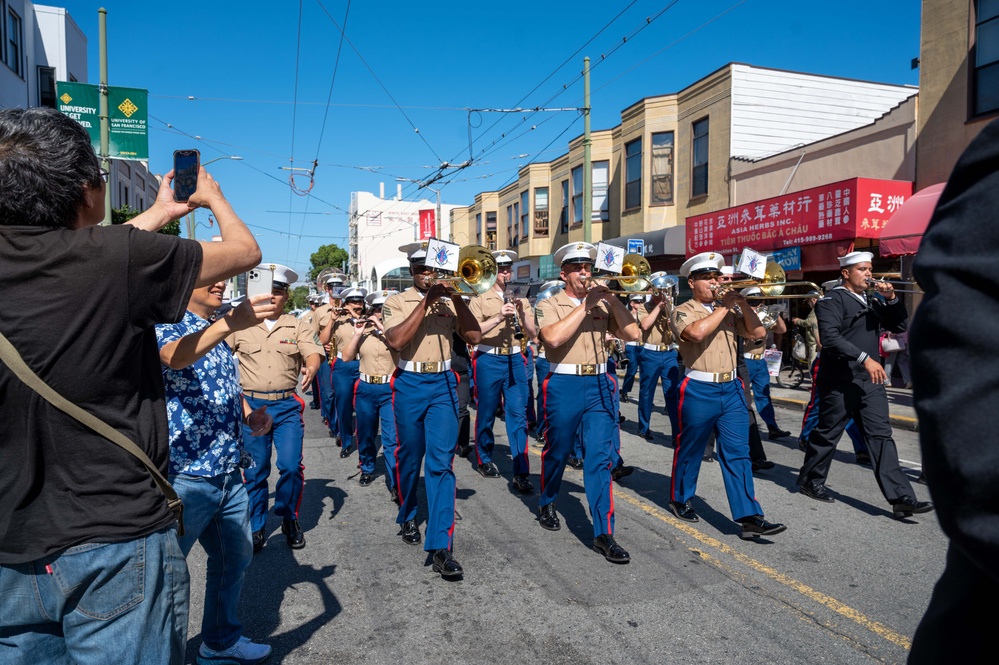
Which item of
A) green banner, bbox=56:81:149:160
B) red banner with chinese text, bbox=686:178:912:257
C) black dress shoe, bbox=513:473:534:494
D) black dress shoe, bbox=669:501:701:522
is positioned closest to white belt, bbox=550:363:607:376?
black dress shoe, bbox=669:501:701:522

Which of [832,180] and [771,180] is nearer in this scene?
[832,180]

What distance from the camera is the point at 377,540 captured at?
5.38m

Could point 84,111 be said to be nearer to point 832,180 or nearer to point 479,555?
point 479,555

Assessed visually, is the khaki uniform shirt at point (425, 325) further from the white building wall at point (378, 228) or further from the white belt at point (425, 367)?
the white building wall at point (378, 228)

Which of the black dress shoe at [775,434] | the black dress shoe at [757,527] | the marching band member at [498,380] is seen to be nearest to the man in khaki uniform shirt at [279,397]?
the marching band member at [498,380]

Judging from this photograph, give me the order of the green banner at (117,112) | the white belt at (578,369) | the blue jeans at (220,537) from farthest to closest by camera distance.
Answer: the green banner at (117,112), the white belt at (578,369), the blue jeans at (220,537)

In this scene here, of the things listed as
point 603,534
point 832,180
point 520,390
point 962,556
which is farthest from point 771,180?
point 962,556

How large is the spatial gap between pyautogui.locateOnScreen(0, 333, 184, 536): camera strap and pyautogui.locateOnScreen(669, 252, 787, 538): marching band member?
170 inches

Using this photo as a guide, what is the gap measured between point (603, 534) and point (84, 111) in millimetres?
13148

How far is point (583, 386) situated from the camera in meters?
5.18

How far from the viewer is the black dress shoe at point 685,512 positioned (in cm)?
567

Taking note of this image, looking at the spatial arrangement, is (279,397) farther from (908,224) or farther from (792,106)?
(792,106)

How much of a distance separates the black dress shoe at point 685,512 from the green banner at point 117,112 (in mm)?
11875

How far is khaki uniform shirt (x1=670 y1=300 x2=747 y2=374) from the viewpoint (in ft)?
18.0
